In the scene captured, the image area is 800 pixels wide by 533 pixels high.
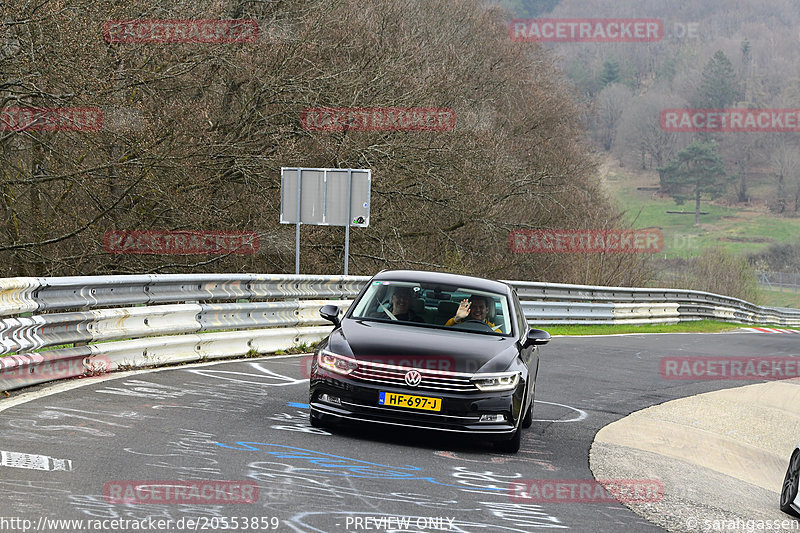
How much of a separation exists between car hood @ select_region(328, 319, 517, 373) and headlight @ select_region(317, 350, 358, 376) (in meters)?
0.06

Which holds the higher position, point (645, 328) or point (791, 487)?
point (791, 487)

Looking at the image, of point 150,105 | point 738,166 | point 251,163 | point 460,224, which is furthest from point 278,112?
point 738,166

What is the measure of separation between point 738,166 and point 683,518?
157713 mm

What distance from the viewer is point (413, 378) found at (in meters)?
8.00

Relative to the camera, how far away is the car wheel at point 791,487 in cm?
711

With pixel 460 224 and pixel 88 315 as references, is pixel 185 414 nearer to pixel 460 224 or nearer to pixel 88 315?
pixel 88 315

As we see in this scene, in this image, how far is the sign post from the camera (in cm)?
1852
